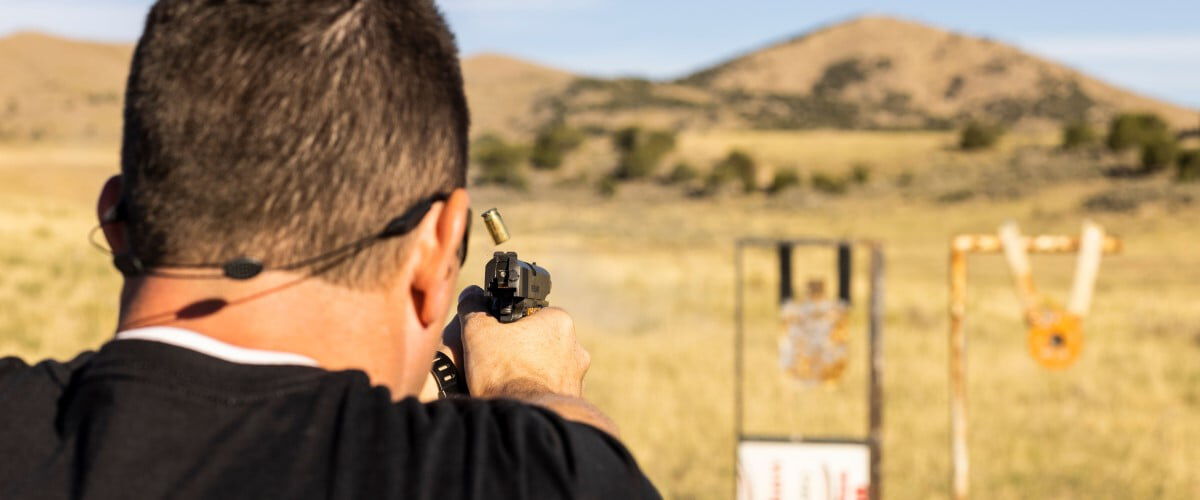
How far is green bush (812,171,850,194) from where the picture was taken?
53250 mm

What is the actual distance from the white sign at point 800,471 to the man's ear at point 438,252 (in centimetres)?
450

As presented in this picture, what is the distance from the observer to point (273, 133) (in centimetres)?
141

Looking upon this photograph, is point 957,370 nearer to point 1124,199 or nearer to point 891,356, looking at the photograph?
point 891,356

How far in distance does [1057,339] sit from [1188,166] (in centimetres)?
4054

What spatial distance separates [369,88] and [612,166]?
60.1 metres

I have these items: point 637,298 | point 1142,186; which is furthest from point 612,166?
point 637,298

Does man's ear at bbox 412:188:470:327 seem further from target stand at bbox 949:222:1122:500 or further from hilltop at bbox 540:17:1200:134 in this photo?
hilltop at bbox 540:17:1200:134

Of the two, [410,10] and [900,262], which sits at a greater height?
[410,10]

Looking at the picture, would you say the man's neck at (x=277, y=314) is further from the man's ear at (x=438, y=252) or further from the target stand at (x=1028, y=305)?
the target stand at (x=1028, y=305)

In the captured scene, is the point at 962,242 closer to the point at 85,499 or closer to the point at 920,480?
the point at 920,480

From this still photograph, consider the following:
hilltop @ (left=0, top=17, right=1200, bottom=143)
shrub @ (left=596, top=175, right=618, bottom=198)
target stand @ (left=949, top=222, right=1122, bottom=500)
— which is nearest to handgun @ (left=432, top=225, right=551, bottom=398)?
target stand @ (left=949, top=222, right=1122, bottom=500)

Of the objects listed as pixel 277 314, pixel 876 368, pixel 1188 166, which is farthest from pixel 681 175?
pixel 277 314

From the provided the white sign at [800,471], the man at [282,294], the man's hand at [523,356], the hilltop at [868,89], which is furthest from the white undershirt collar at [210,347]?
the hilltop at [868,89]

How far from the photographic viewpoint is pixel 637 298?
72.1 feet
